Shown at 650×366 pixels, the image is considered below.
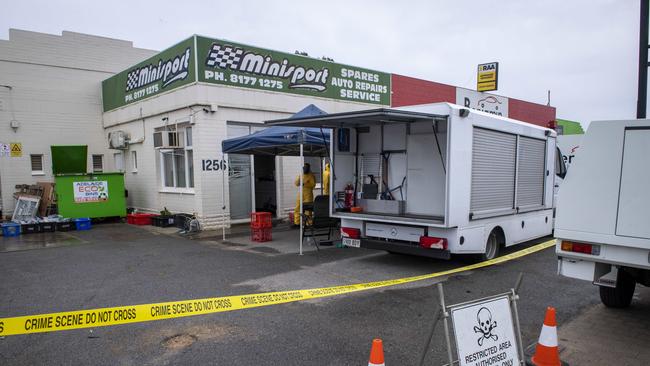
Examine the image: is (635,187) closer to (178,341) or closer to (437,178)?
(437,178)

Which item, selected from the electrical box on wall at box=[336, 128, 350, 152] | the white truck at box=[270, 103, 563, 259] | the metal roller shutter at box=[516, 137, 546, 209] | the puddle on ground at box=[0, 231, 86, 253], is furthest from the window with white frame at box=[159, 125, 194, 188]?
the metal roller shutter at box=[516, 137, 546, 209]

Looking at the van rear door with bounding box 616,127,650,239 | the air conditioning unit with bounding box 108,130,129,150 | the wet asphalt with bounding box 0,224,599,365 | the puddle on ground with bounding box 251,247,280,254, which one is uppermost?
the air conditioning unit with bounding box 108,130,129,150

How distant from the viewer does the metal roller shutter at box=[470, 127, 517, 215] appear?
23.4 ft

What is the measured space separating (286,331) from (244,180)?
8.86 meters

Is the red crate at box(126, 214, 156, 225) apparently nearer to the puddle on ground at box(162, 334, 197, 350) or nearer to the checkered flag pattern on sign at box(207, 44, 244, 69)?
the checkered flag pattern on sign at box(207, 44, 244, 69)

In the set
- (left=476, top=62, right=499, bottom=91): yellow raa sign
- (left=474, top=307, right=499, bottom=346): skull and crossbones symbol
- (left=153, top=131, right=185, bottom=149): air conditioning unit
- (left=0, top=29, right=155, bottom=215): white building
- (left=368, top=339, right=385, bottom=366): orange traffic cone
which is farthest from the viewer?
(left=476, top=62, right=499, bottom=91): yellow raa sign

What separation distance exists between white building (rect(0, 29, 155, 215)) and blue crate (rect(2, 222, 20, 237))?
454cm

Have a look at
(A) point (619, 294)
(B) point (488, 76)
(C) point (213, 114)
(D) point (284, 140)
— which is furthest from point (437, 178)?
(B) point (488, 76)

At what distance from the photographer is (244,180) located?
1294cm

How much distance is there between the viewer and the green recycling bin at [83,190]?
12836mm

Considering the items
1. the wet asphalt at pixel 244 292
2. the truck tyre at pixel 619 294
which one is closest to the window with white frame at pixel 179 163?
the wet asphalt at pixel 244 292

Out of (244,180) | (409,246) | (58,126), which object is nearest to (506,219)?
(409,246)

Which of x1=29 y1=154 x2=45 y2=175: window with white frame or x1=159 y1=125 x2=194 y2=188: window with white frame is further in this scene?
x1=29 y1=154 x2=45 y2=175: window with white frame

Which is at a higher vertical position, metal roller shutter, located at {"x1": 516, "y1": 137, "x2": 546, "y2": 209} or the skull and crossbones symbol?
metal roller shutter, located at {"x1": 516, "y1": 137, "x2": 546, "y2": 209}
